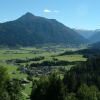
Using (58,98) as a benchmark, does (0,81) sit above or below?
above

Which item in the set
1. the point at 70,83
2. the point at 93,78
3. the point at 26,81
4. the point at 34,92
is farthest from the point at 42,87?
the point at 26,81

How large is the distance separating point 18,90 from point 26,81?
91.0m

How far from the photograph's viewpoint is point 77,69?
168 meters

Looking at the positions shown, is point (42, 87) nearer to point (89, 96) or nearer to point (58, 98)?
point (58, 98)

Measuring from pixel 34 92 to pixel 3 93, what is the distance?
1035 inches

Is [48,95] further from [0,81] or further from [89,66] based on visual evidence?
[89,66]

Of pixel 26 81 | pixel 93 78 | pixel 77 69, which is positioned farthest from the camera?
pixel 26 81

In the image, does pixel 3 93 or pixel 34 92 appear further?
pixel 34 92

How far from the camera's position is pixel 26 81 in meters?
184

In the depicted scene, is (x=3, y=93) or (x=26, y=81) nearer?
(x=3, y=93)

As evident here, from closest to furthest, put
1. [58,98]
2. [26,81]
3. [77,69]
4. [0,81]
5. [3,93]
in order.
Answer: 1. [3,93]
2. [0,81]
3. [58,98]
4. [77,69]
5. [26,81]

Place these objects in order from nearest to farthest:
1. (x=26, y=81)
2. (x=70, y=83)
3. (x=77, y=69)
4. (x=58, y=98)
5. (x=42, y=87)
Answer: (x=58, y=98)
(x=42, y=87)
(x=70, y=83)
(x=77, y=69)
(x=26, y=81)

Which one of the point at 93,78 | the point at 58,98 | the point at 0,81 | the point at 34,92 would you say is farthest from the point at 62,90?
the point at 93,78

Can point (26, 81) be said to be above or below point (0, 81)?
below
